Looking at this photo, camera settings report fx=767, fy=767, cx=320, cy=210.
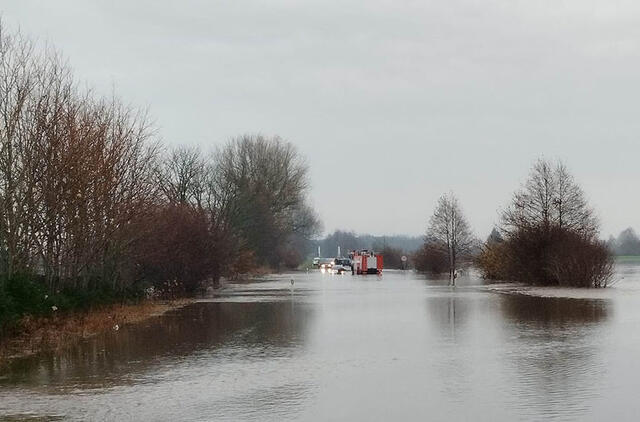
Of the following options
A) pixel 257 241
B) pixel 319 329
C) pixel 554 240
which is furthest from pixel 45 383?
pixel 257 241

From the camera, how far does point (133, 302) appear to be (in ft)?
107

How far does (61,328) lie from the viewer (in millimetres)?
21781

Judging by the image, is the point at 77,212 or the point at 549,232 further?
the point at 549,232

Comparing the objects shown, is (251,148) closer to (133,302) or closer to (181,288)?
(181,288)

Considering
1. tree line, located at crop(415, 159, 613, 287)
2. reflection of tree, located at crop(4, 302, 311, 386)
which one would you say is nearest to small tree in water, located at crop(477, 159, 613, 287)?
tree line, located at crop(415, 159, 613, 287)

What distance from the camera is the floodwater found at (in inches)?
419

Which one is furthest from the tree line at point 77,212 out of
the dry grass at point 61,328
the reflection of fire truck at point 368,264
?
the reflection of fire truck at point 368,264

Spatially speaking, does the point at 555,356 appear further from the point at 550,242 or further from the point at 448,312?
the point at 550,242

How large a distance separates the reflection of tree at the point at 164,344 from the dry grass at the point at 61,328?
0.60 metres

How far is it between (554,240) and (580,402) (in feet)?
136

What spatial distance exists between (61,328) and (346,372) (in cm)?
1092

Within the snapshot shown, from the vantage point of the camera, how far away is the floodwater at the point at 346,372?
10641mm

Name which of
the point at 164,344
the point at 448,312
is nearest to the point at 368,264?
the point at 448,312

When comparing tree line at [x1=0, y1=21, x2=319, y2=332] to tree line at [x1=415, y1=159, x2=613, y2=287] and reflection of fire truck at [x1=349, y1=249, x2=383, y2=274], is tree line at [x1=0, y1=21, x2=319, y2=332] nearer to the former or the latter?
tree line at [x1=415, y1=159, x2=613, y2=287]
